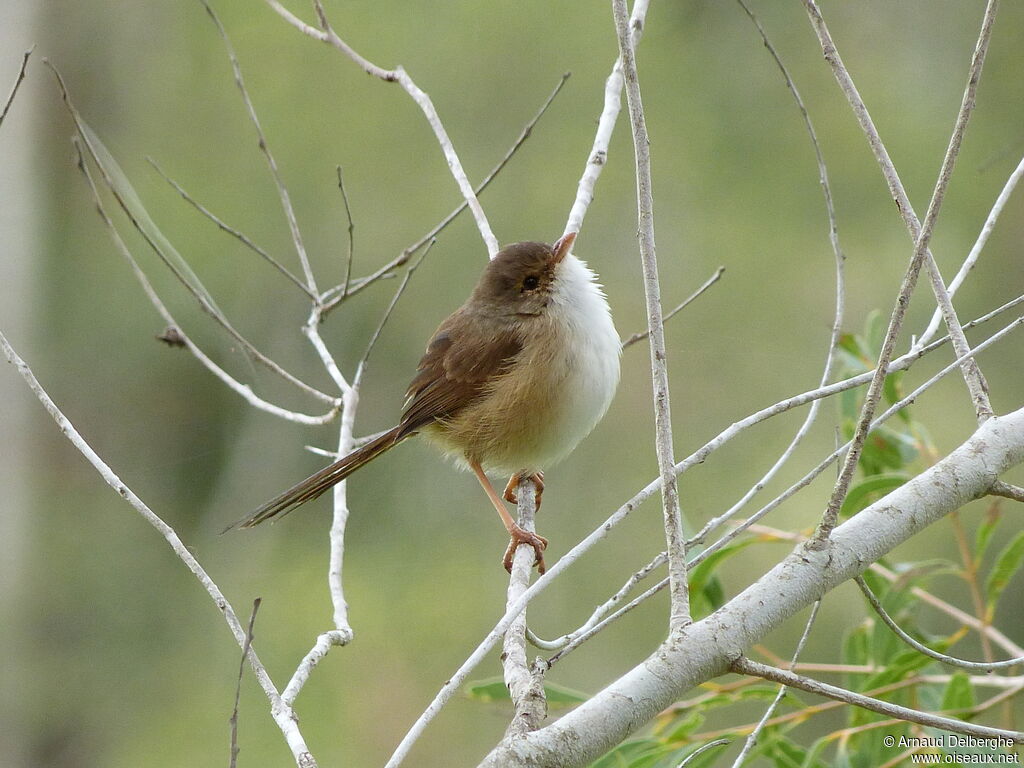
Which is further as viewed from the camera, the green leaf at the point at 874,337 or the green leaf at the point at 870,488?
the green leaf at the point at 874,337

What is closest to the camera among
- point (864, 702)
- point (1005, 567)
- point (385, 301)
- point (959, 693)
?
point (864, 702)

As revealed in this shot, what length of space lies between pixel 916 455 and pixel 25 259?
368 inches

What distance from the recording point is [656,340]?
1909mm

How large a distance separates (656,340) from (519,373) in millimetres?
1460

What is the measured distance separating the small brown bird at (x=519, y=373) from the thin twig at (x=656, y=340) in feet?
4.21

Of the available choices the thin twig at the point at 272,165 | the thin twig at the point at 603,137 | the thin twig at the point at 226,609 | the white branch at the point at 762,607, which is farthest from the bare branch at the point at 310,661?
the thin twig at the point at 603,137

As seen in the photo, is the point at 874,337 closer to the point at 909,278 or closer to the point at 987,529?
the point at 987,529

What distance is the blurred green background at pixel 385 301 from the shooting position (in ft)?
31.3

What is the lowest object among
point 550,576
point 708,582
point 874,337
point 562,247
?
point 708,582

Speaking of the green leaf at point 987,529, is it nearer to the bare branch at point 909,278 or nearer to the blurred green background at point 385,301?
the bare branch at point 909,278

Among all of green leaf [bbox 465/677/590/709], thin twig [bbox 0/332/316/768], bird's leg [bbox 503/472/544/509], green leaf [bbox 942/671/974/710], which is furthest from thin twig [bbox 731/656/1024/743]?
bird's leg [bbox 503/472/544/509]

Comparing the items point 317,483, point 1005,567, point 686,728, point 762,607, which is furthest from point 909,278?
point 317,483

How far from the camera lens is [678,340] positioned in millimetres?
10195

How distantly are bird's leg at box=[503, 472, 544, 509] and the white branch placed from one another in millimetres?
1771
